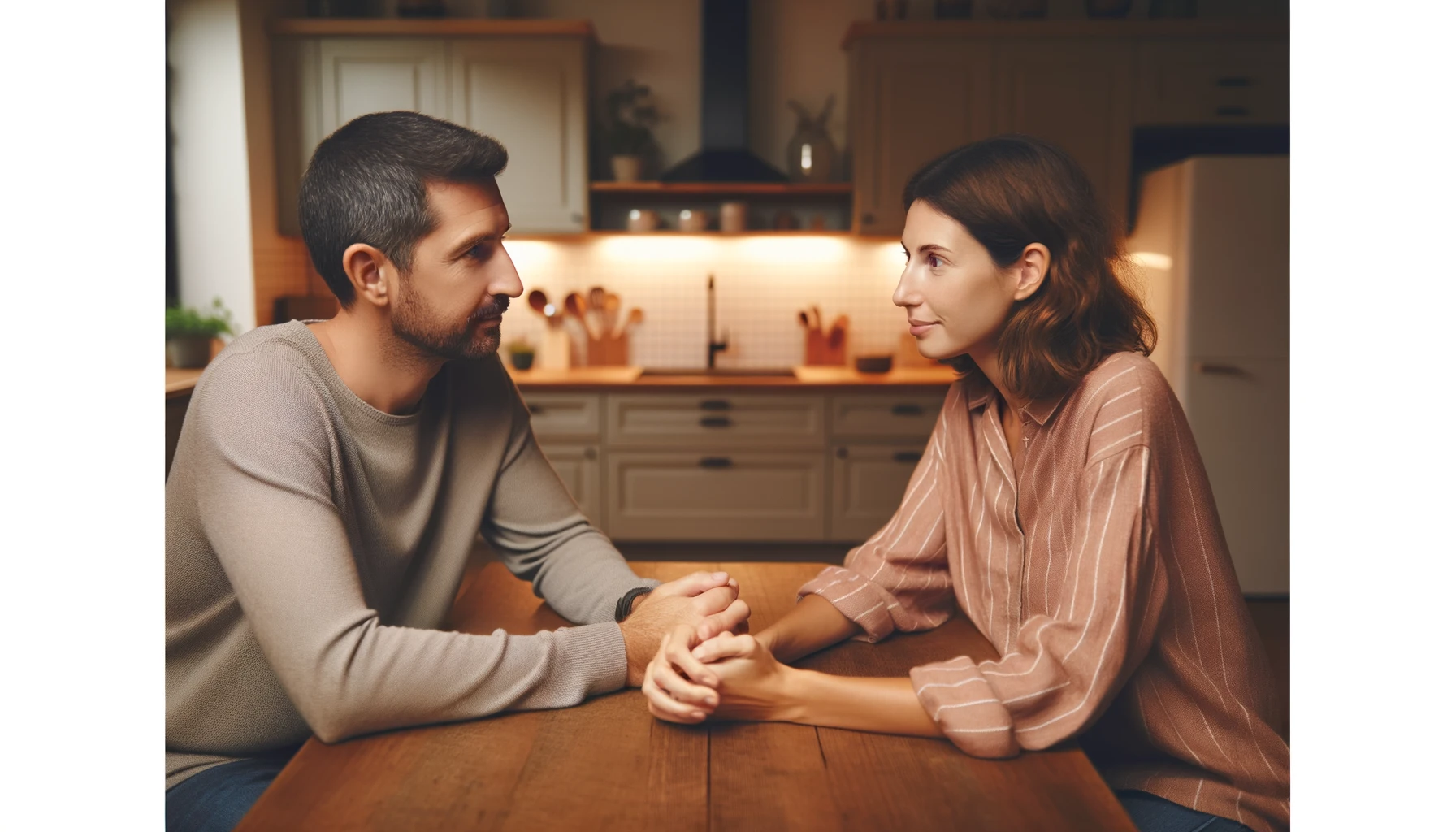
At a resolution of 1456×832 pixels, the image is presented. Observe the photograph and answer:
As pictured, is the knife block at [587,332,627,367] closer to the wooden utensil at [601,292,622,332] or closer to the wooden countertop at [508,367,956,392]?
the wooden utensil at [601,292,622,332]

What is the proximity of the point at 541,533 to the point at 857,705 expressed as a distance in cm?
65

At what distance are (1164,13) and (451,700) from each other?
13.0 ft

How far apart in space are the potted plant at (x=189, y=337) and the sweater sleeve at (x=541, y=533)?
2521 millimetres

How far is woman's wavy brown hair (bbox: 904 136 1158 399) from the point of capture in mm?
1230

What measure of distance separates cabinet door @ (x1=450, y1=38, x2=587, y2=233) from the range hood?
0.40 metres

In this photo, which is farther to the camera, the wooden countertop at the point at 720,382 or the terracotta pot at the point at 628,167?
the terracotta pot at the point at 628,167

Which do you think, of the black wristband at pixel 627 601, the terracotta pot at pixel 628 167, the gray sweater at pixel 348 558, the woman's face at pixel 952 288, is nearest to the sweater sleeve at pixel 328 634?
the gray sweater at pixel 348 558

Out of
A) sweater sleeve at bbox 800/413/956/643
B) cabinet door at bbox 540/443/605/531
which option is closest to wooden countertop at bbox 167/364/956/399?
cabinet door at bbox 540/443/605/531

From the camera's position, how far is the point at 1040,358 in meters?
1.22

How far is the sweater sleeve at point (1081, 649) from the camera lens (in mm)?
976

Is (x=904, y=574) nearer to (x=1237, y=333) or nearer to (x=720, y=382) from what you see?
(x=720, y=382)

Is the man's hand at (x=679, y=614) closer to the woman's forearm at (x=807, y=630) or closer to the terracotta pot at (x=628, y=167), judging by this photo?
the woman's forearm at (x=807, y=630)

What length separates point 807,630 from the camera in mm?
1267
